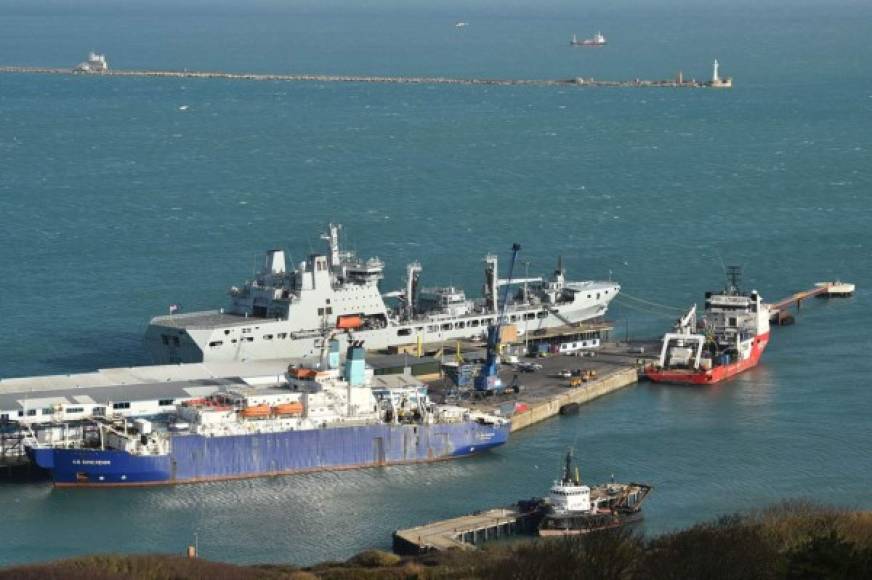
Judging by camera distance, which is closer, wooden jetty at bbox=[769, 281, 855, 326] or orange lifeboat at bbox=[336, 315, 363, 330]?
orange lifeboat at bbox=[336, 315, 363, 330]

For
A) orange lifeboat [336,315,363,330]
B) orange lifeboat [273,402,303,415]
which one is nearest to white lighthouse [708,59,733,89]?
orange lifeboat [336,315,363,330]

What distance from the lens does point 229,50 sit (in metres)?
194

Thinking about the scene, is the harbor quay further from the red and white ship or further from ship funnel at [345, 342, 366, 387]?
ship funnel at [345, 342, 366, 387]

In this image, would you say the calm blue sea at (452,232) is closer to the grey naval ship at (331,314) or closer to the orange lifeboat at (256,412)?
the orange lifeboat at (256,412)

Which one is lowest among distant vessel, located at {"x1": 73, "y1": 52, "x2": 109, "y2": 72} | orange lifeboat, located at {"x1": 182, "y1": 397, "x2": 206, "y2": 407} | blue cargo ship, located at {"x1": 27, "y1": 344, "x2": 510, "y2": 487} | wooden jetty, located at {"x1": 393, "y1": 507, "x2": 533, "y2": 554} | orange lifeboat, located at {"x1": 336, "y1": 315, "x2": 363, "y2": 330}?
wooden jetty, located at {"x1": 393, "y1": 507, "x2": 533, "y2": 554}

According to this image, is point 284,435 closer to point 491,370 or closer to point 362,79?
point 491,370

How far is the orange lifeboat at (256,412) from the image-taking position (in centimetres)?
5016

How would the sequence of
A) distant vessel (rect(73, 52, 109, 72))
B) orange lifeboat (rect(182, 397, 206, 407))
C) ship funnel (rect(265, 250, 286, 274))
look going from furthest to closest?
distant vessel (rect(73, 52, 109, 72)) < ship funnel (rect(265, 250, 286, 274)) < orange lifeboat (rect(182, 397, 206, 407))

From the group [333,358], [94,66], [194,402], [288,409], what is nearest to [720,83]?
[94,66]

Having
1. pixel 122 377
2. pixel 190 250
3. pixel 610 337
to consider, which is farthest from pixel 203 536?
pixel 190 250

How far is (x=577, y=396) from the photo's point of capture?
56062 mm

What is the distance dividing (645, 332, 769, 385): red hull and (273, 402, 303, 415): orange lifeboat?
13212 mm

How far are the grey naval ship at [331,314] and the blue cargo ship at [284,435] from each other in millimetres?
4353

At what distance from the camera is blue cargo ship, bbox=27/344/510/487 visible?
48219 mm
